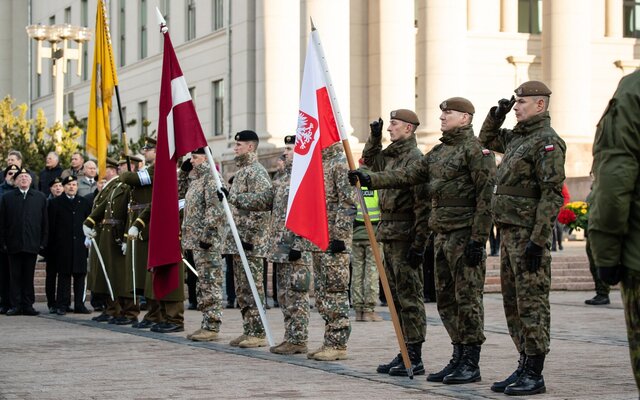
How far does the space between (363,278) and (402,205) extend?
23.6 feet

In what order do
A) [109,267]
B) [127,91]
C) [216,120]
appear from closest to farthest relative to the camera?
[109,267]
[216,120]
[127,91]

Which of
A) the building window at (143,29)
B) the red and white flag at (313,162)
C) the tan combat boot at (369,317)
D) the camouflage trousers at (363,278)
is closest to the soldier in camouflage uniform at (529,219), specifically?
the red and white flag at (313,162)

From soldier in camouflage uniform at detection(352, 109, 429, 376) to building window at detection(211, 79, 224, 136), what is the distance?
29.6m

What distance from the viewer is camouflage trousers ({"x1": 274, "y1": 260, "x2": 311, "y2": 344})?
1295 cm

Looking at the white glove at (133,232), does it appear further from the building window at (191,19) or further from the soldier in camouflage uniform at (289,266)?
the building window at (191,19)

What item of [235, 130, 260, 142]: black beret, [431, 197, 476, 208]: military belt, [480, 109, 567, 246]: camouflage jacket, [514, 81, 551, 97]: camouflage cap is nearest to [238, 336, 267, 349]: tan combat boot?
[235, 130, 260, 142]: black beret

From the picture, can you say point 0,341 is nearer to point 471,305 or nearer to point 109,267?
point 109,267

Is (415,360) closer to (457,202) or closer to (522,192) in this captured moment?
(457,202)

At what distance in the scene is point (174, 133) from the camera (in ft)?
46.8

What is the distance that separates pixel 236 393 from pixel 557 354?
406cm

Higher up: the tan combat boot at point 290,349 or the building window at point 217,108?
the building window at point 217,108

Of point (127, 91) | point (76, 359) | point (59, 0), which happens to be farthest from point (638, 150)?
point (59, 0)

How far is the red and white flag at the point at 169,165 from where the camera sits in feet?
46.5

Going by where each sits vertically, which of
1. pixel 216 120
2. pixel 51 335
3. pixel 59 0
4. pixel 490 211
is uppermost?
pixel 59 0
